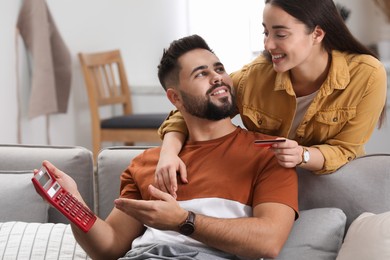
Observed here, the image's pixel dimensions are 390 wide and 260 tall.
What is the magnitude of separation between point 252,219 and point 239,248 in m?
0.07

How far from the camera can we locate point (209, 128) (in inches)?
83.9

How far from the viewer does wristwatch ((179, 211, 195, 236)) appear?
1.84m

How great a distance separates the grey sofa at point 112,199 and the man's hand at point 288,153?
0.57ft

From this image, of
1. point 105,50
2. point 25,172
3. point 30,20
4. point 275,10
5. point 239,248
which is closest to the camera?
point 239,248

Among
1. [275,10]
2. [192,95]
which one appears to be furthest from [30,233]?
[275,10]

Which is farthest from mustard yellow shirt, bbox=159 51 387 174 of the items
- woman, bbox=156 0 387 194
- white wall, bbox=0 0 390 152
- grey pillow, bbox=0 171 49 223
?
white wall, bbox=0 0 390 152

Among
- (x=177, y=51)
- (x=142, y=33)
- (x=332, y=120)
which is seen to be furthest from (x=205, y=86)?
(x=142, y=33)

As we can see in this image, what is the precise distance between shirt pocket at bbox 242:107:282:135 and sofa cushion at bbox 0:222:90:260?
592 mm

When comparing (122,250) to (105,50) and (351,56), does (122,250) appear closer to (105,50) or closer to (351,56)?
(351,56)

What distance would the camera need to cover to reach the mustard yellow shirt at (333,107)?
1.99 metres

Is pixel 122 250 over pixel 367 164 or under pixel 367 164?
under

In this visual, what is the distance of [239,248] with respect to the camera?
1.84 meters

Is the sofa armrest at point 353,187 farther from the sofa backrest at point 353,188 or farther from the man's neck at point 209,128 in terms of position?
the man's neck at point 209,128

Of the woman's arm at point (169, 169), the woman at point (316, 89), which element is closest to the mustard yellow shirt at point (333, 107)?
the woman at point (316, 89)
